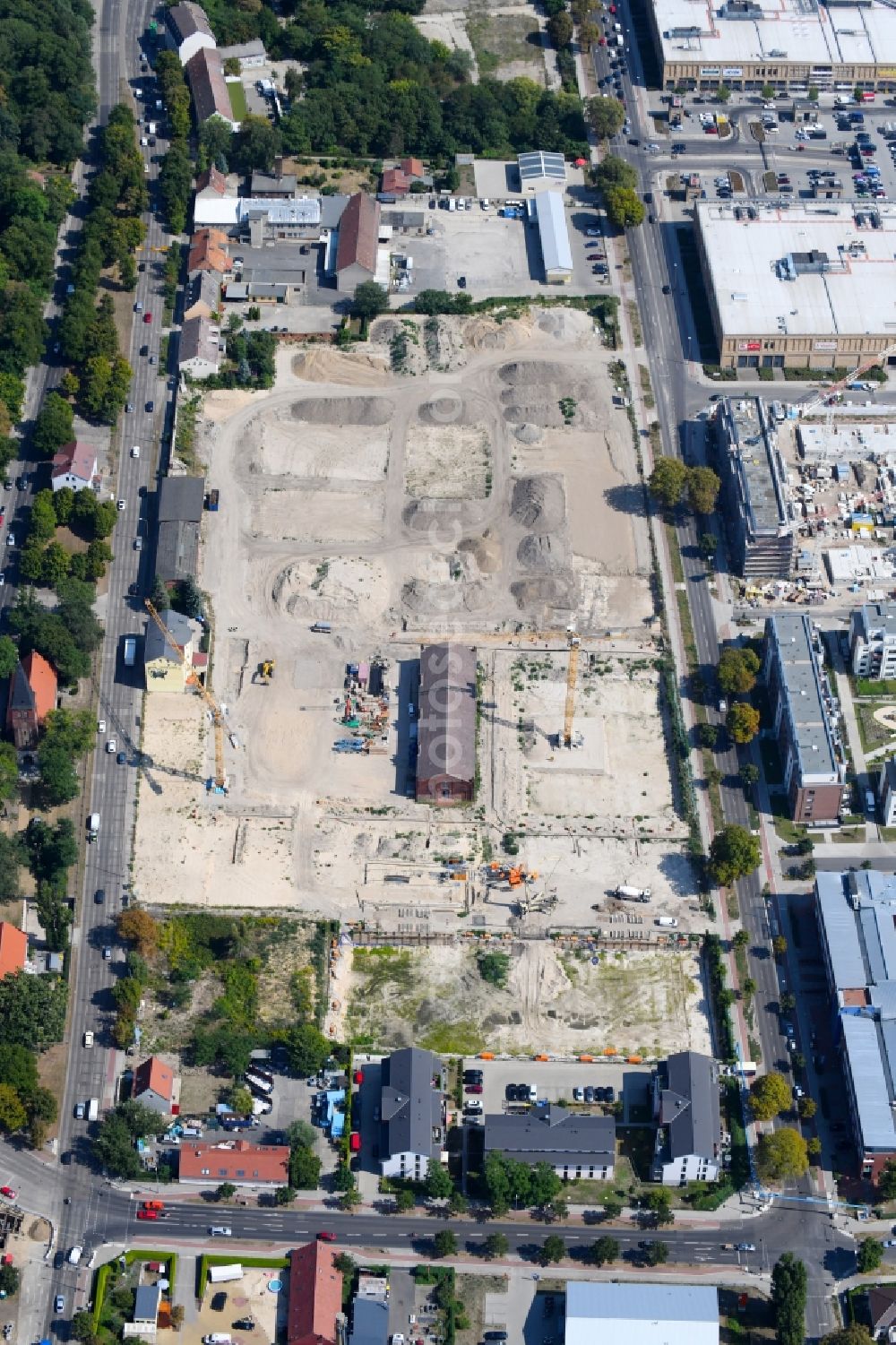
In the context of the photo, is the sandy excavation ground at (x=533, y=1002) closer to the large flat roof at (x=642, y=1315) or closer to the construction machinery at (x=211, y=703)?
the large flat roof at (x=642, y=1315)

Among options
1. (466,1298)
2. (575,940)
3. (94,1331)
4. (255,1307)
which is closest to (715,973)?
(575,940)

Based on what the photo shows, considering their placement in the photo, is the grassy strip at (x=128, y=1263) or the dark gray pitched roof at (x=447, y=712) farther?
the dark gray pitched roof at (x=447, y=712)

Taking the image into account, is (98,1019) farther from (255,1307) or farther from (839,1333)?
(839,1333)

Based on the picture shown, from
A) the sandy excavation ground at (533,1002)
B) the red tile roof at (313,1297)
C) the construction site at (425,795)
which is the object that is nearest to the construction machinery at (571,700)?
the construction site at (425,795)

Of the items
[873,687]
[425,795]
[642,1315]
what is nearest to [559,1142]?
[642,1315]

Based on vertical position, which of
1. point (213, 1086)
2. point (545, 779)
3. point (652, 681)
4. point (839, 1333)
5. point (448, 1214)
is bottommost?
Answer: point (839, 1333)

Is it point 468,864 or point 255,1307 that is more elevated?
point 468,864
